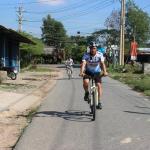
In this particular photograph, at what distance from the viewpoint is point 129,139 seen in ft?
32.6

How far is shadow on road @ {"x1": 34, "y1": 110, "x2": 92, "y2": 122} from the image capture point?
1280 cm

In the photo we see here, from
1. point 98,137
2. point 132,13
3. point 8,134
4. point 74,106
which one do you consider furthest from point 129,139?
point 132,13

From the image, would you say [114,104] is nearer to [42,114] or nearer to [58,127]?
[42,114]

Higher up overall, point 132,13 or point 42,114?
point 132,13

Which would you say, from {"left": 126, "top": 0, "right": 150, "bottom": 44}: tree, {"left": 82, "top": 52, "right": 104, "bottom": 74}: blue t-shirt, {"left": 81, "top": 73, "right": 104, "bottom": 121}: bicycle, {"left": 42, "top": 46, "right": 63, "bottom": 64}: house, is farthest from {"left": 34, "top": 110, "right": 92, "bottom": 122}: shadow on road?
{"left": 42, "top": 46, "right": 63, "bottom": 64}: house

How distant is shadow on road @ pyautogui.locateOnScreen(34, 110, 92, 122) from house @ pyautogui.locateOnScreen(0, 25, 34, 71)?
20.0 metres

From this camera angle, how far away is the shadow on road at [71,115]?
12.8m

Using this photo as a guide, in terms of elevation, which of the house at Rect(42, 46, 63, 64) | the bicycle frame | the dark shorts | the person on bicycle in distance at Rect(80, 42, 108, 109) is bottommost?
the house at Rect(42, 46, 63, 64)

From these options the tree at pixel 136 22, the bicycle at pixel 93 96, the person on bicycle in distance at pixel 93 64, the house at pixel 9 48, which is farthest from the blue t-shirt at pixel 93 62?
the tree at pixel 136 22

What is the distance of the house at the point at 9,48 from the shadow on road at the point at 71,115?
19993mm

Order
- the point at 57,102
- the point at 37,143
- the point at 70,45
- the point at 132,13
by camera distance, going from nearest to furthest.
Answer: the point at 37,143 < the point at 57,102 < the point at 132,13 < the point at 70,45

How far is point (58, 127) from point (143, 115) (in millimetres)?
3127

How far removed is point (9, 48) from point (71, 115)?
3142cm

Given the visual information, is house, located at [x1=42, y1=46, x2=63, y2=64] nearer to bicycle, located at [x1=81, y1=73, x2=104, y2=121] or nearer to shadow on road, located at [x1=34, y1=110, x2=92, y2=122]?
shadow on road, located at [x1=34, y1=110, x2=92, y2=122]
